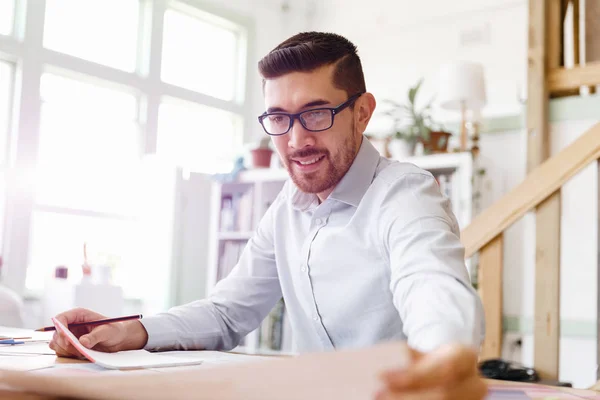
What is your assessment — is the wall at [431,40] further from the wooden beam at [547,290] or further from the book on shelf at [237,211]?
the wooden beam at [547,290]

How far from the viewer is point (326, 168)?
4.81 ft

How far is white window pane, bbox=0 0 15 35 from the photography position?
3936 millimetres

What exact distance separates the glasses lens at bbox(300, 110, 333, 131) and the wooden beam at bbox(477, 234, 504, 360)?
3.67 ft

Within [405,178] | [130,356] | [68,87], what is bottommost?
[130,356]

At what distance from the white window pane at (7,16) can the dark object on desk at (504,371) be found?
3.23 meters

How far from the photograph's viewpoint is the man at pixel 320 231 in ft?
4.18

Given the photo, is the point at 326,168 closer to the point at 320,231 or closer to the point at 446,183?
the point at 320,231

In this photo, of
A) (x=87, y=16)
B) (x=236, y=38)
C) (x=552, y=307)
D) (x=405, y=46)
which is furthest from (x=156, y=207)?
(x=552, y=307)

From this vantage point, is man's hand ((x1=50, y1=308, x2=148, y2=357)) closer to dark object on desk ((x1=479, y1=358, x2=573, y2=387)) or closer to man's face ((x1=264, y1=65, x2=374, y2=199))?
man's face ((x1=264, y1=65, x2=374, y2=199))

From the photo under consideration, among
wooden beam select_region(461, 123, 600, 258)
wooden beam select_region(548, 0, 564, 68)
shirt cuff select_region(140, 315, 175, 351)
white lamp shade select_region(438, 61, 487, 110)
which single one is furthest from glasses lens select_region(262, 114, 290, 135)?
white lamp shade select_region(438, 61, 487, 110)

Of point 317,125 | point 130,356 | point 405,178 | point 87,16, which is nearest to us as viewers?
point 130,356

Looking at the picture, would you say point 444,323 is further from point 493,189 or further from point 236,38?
point 236,38

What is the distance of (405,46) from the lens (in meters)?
4.82

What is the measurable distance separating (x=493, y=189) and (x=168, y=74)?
244 cm
